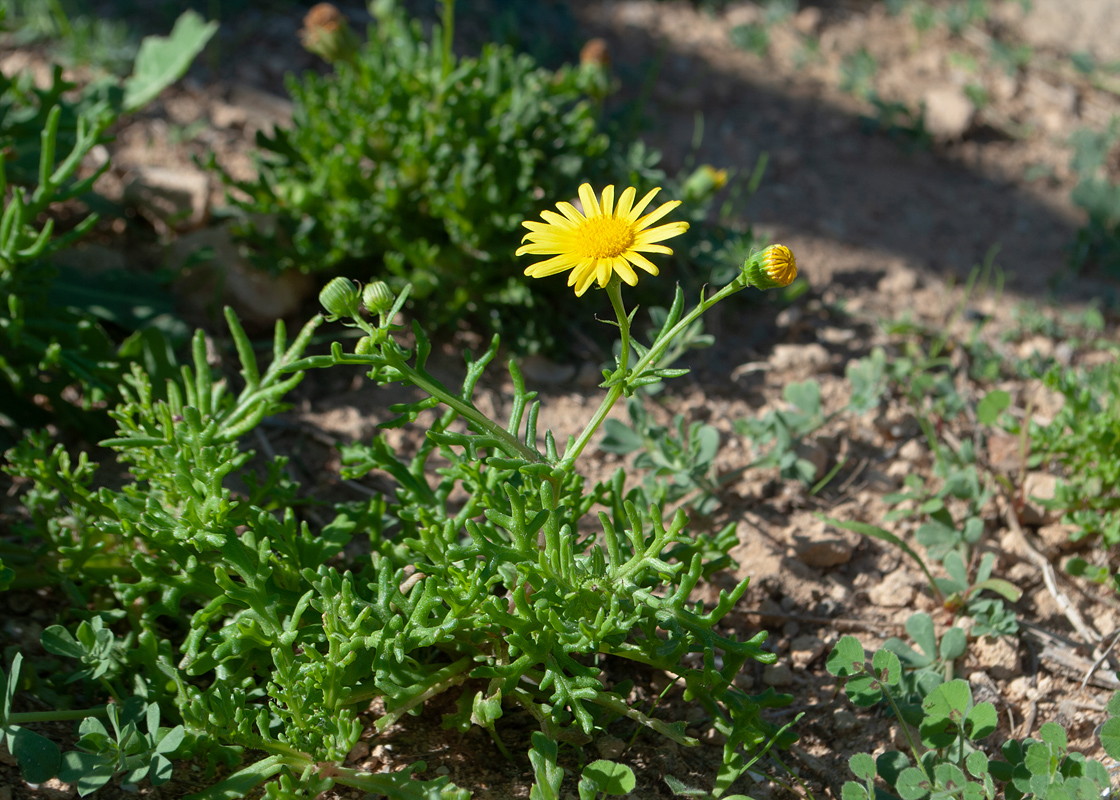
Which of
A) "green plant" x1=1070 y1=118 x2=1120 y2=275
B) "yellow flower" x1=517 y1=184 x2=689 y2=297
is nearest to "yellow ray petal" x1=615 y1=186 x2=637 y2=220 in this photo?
"yellow flower" x1=517 y1=184 x2=689 y2=297

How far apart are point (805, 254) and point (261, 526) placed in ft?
7.83

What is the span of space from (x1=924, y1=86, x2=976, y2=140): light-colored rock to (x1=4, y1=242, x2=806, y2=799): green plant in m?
2.97

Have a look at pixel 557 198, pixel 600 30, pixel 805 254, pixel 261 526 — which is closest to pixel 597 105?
pixel 557 198

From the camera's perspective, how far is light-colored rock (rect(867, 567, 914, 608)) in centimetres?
238

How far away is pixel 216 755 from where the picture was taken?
5.96 ft

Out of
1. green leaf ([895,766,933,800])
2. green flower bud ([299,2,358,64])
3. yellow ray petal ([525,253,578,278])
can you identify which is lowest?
green leaf ([895,766,933,800])

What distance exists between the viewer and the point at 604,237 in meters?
1.65

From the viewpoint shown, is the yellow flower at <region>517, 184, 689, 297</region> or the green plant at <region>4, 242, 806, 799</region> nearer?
the yellow flower at <region>517, 184, 689, 297</region>

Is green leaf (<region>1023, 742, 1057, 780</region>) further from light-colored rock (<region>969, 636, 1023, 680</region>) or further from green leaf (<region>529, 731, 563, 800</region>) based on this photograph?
green leaf (<region>529, 731, 563, 800</region>)

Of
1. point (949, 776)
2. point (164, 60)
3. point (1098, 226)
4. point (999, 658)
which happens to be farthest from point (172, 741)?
point (1098, 226)

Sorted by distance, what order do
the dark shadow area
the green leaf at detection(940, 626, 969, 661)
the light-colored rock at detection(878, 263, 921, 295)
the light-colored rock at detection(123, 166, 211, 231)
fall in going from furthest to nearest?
the dark shadow area → the light-colored rock at detection(878, 263, 921, 295) → the light-colored rock at detection(123, 166, 211, 231) → the green leaf at detection(940, 626, 969, 661)

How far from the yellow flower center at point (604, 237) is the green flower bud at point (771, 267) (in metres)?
0.22

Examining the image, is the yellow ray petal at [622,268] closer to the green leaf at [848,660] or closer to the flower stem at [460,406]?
the flower stem at [460,406]

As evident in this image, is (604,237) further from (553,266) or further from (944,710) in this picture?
(944,710)
